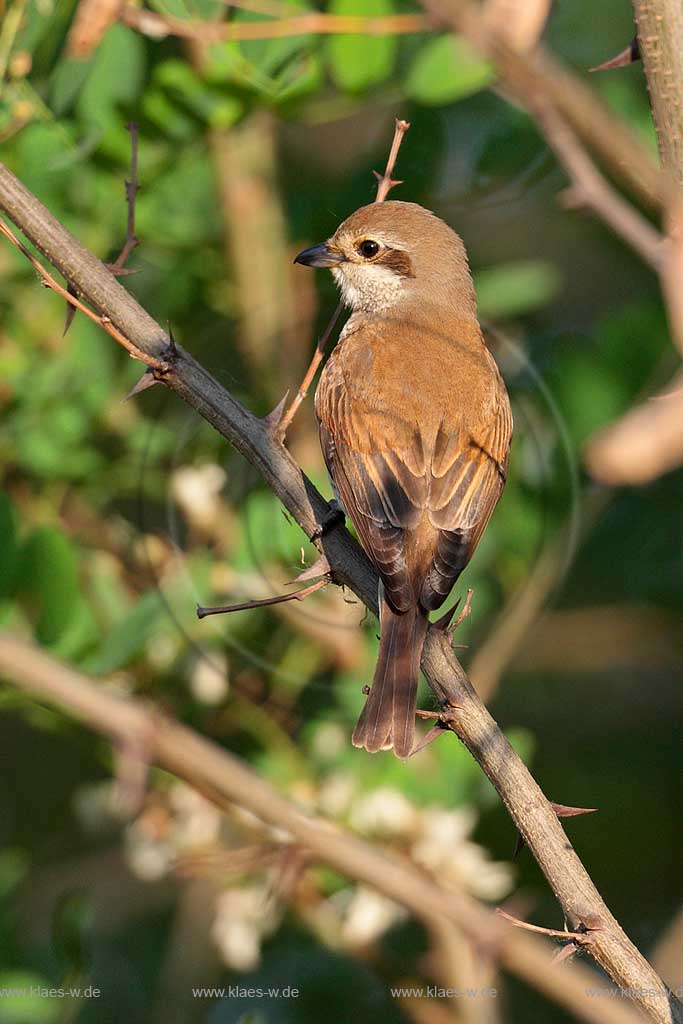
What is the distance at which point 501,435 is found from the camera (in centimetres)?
353

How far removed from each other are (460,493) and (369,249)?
1102 millimetres

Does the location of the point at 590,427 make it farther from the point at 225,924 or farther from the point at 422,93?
the point at 225,924

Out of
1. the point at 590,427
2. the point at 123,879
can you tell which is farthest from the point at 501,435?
the point at 123,879

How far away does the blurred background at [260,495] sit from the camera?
3.78m

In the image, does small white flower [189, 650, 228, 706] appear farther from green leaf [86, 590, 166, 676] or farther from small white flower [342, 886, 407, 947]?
small white flower [342, 886, 407, 947]

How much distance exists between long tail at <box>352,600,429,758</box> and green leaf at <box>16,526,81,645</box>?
1.27 metres

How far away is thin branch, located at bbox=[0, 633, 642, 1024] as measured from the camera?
10.3 feet

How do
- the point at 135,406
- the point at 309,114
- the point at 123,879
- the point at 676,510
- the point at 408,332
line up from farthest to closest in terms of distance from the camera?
the point at 123,879
the point at 676,510
the point at 135,406
the point at 309,114
the point at 408,332

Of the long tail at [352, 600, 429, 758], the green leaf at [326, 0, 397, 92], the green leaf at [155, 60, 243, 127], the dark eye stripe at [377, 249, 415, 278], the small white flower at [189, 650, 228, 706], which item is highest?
the green leaf at [326, 0, 397, 92]

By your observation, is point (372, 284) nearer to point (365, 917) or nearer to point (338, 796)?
point (338, 796)

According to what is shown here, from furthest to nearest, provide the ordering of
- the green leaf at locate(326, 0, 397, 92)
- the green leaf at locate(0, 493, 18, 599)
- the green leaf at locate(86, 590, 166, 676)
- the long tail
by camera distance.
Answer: the green leaf at locate(326, 0, 397, 92), the green leaf at locate(0, 493, 18, 599), the green leaf at locate(86, 590, 166, 676), the long tail

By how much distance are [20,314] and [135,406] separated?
50 cm

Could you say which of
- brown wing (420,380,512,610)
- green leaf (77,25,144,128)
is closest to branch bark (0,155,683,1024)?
brown wing (420,380,512,610)

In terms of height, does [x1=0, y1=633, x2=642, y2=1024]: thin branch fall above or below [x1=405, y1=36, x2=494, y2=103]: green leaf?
below
